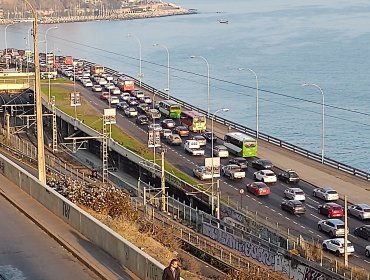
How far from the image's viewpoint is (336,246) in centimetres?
3212

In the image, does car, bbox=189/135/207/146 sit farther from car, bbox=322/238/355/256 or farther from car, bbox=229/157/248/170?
car, bbox=322/238/355/256

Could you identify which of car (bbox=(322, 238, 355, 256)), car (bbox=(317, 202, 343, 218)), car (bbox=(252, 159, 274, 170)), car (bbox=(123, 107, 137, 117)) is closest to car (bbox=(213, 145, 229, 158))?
car (bbox=(252, 159, 274, 170))

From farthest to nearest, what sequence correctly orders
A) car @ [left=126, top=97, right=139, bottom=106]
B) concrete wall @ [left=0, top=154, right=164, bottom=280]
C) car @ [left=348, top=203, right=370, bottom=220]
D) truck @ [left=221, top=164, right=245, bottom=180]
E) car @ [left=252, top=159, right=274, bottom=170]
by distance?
1. car @ [left=126, top=97, right=139, bottom=106]
2. car @ [left=252, top=159, right=274, bottom=170]
3. truck @ [left=221, top=164, right=245, bottom=180]
4. car @ [left=348, top=203, right=370, bottom=220]
5. concrete wall @ [left=0, top=154, right=164, bottom=280]

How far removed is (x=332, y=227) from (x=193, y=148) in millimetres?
19437

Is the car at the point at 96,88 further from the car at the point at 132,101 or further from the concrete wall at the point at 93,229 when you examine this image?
the concrete wall at the point at 93,229

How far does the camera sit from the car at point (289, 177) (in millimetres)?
45031

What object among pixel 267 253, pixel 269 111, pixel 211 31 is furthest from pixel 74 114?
pixel 211 31

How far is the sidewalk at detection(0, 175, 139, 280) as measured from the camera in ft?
49.7

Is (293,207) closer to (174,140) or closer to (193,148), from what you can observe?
(193,148)

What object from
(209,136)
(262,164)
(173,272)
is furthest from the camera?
(209,136)

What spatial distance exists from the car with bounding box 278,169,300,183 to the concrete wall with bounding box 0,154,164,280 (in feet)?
73.7

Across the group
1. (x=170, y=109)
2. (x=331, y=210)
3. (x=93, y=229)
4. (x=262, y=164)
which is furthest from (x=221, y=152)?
(x=93, y=229)

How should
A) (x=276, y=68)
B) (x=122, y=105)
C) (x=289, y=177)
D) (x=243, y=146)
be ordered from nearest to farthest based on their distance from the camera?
(x=289, y=177) → (x=243, y=146) → (x=122, y=105) → (x=276, y=68)

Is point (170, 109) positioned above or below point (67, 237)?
A: below
